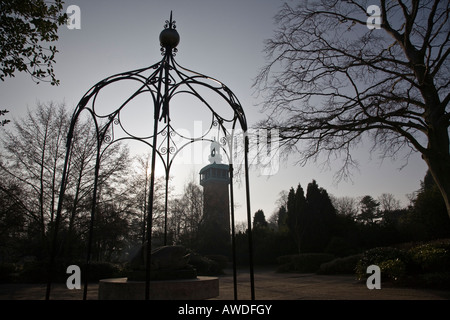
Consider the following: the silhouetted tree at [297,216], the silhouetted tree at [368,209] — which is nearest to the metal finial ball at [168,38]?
the silhouetted tree at [297,216]

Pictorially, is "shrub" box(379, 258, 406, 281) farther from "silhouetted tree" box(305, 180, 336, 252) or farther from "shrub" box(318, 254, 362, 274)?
"silhouetted tree" box(305, 180, 336, 252)

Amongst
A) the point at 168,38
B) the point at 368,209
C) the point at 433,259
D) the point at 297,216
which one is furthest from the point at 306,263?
the point at 368,209

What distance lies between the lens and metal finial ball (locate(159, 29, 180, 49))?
462cm

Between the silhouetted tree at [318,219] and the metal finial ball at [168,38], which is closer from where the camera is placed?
the metal finial ball at [168,38]

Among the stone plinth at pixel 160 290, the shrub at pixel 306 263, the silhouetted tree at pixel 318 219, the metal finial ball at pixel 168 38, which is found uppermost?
the metal finial ball at pixel 168 38

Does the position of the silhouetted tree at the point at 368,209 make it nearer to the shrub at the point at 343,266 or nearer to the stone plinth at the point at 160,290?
the shrub at the point at 343,266

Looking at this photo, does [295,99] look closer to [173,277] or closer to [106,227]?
[173,277]

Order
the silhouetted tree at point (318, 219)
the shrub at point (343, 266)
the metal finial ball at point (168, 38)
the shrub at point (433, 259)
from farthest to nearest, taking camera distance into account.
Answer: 1. the silhouetted tree at point (318, 219)
2. the shrub at point (343, 266)
3. the shrub at point (433, 259)
4. the metal finial ball at point (168, 38)

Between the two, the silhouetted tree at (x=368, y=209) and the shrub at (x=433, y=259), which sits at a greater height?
the silhouetted tree at (x=368, y=209)

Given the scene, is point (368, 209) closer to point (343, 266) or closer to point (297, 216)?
point (297, 216)

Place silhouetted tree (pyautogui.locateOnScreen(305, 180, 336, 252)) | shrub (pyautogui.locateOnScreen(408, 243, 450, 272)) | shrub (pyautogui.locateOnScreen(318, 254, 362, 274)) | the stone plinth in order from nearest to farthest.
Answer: the stone plinth → shrub (pyautogui.locateOnScreen(408, 243, 450, 272)) → shrub (pyautogui.locateOnScreen(318, 254, 362, 274)) → silhouetted tree (pyautogui.locateOnScreen(305, 180, 336, 252))

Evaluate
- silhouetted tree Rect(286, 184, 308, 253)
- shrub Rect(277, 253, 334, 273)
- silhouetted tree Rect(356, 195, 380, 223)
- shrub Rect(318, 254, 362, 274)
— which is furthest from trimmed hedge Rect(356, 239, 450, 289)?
silhouetted tree Rect(356, 195, 380, 223)

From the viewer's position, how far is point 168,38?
463 cm

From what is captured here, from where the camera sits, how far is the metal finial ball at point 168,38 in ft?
15.2
